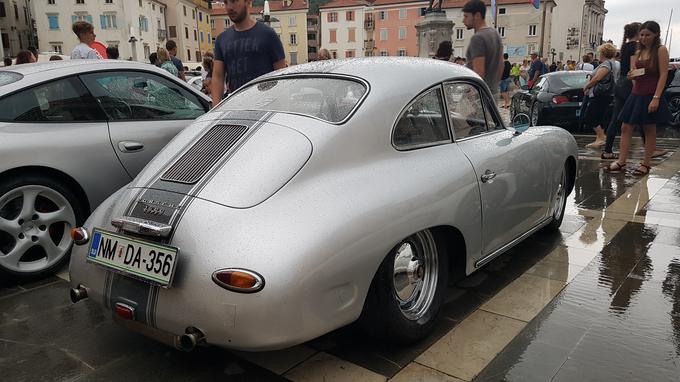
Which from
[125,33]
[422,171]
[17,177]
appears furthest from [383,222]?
[125,33]

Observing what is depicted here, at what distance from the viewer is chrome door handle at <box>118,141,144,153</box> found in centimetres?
402

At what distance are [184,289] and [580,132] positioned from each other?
36.9ft

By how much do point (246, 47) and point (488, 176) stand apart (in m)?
2.81

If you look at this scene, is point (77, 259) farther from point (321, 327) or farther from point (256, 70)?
point (256, 70)

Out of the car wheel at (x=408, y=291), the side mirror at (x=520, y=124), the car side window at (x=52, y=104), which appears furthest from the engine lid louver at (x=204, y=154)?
the side mirror at (x=520, y=124)

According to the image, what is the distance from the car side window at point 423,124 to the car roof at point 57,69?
2.58m

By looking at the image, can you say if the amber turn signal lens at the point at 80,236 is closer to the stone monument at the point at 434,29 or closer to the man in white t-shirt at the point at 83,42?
the man in white t-shirt at the point at 83,42

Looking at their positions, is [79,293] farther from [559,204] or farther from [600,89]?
[600,89]

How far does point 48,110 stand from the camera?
381 cm

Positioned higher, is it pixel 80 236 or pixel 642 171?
pixel 80 236

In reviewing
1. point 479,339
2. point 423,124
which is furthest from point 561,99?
point 479,339

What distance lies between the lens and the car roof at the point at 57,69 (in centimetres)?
374

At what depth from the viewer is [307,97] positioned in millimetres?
2887

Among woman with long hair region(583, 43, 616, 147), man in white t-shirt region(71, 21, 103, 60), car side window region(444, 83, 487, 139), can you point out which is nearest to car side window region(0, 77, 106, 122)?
car side window region(444, 83, 487, 139)
